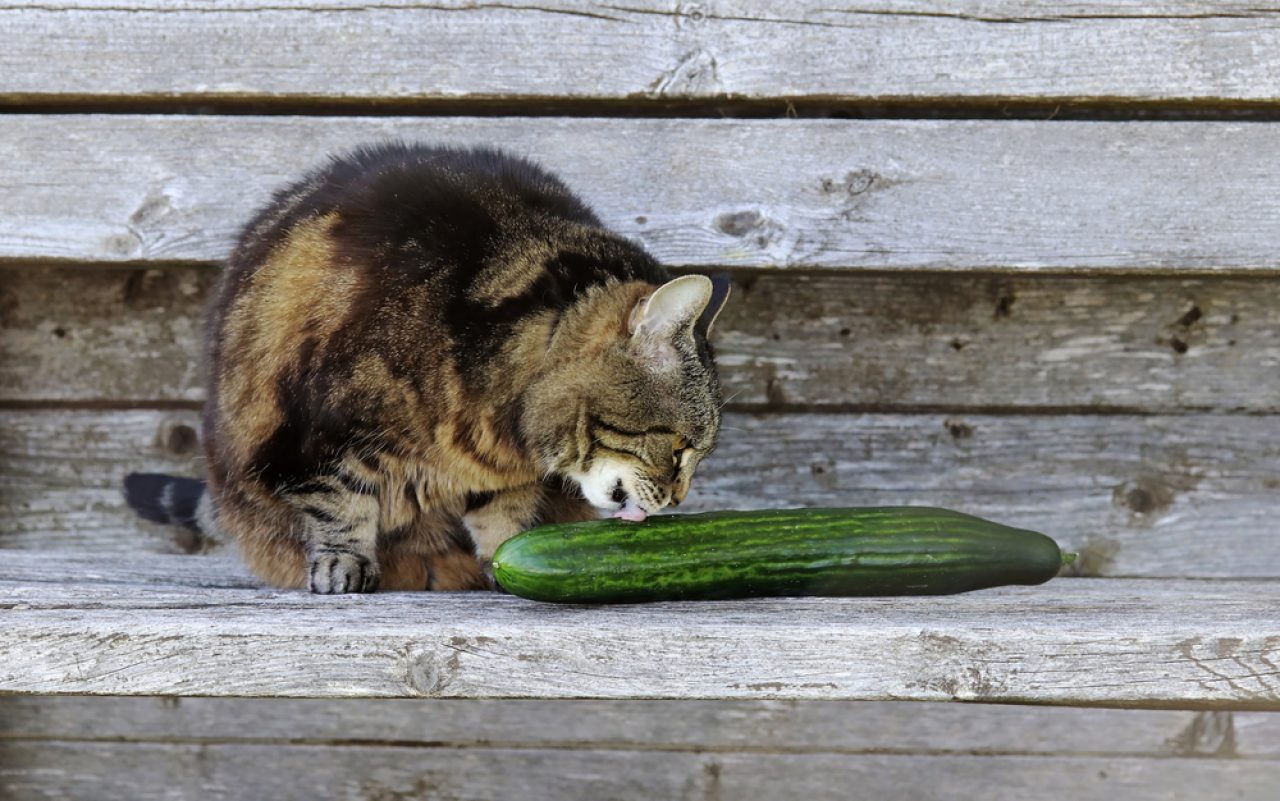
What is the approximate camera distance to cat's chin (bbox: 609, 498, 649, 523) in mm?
1887

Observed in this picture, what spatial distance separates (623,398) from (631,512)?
0.19 metres

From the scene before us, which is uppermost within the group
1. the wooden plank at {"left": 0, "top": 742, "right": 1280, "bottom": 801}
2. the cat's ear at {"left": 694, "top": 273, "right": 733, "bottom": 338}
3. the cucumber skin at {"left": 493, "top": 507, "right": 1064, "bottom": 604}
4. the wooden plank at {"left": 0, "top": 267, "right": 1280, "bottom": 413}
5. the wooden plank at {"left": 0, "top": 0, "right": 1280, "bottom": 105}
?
the wooden plank at {"left": 0, "top": 0, "right": 1280, "bottom": 105}

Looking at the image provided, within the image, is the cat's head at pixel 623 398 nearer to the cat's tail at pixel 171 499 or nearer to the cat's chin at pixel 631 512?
the cat's chin at pixel 631 512

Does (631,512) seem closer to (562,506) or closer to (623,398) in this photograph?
(623,398)

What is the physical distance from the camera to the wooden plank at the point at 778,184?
2301mm

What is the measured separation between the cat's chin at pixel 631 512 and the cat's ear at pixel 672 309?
0.29m

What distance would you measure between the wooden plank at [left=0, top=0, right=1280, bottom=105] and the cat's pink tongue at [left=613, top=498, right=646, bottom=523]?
0.89m

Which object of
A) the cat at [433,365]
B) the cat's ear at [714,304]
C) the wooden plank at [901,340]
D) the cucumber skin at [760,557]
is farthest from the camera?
the wooden plank at [901,340]

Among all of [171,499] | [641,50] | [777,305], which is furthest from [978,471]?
[171,499]

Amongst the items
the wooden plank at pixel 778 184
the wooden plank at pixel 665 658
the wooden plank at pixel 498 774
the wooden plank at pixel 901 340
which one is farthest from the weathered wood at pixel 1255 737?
the wooden plank at pixel 665 658

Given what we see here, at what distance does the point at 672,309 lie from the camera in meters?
1.81

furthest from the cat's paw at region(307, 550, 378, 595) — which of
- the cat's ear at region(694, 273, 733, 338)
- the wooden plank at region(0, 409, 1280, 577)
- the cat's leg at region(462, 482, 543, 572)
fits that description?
the wooden plank at region(0, 409, 1280, 577)

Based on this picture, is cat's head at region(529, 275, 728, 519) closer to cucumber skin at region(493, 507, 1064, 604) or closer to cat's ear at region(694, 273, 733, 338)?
cat's ear at region(694, 273, 733, 338)

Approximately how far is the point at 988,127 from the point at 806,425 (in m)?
0.74
